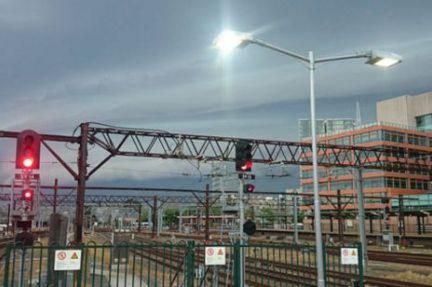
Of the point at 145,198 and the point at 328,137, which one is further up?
the point at 328,137

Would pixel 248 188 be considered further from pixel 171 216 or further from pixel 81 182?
pixel 171 216

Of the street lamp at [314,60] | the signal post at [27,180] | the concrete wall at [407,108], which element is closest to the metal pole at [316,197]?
the street lamp at [314,60]

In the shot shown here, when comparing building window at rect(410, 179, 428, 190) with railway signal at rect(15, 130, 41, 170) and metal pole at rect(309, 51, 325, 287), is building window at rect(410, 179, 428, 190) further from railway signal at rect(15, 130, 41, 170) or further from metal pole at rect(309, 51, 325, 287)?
railway signal at rect(15, 130, 41, 170)

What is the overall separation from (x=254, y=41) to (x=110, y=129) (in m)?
17.6

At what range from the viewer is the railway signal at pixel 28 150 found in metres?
11.8

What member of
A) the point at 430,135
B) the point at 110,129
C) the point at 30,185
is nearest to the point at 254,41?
the point at 30,185

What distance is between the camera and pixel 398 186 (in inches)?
3743

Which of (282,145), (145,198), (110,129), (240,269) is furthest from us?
(145,198)

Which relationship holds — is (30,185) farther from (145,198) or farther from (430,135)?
(430,135)

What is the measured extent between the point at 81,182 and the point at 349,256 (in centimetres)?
1653

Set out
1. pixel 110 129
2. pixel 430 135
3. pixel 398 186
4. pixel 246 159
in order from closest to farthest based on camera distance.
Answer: pixel 246 159
pixel 110 129
pixel 398 186
pixel 430 135

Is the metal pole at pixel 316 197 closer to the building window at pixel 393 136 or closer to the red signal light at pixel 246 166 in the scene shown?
the red signal light at pixel 246 166

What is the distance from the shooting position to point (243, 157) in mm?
12609

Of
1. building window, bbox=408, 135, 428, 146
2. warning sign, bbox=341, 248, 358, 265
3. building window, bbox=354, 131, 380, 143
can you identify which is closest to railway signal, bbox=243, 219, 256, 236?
warning sign, bbox=341, 248, 358, 265
